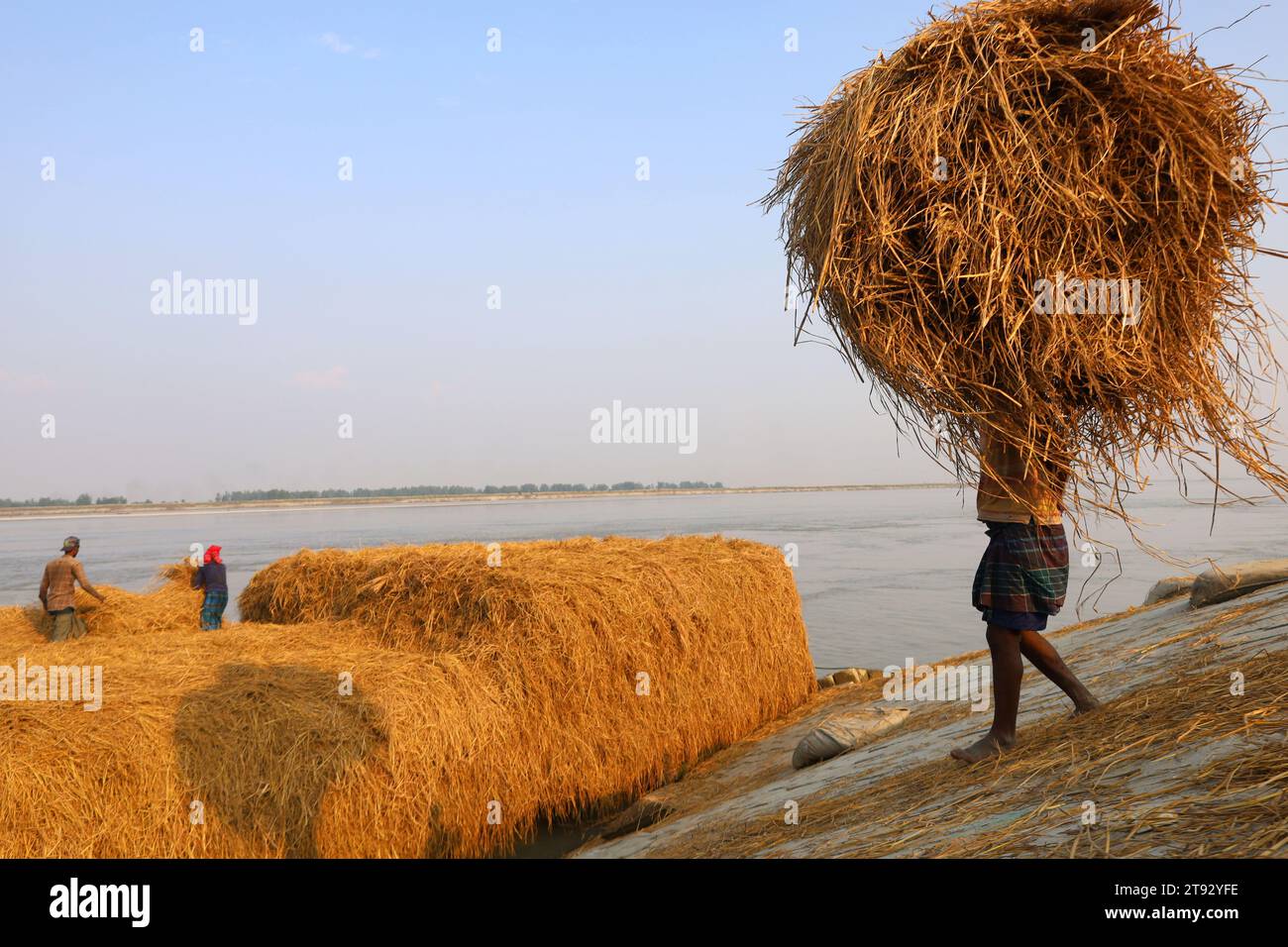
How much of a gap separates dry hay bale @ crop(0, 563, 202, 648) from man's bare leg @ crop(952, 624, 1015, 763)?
9567 mm

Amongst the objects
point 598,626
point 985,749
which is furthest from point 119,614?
point 985,749

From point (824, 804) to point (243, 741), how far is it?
12.4ft

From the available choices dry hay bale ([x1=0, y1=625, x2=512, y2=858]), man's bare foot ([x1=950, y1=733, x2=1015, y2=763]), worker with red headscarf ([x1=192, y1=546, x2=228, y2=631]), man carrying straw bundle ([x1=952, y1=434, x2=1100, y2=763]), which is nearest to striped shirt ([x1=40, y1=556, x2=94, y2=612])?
worker with red headscarf ([x1=192, y1=546, x2=228, y2=631])

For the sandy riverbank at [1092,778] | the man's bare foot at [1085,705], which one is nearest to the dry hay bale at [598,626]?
the sandy riverbank at [1092,778]

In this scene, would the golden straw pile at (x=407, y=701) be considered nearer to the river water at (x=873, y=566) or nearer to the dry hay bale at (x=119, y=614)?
the dry hay bale at (x=119, y=614)

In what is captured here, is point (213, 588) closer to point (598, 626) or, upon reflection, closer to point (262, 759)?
point (598, 626)

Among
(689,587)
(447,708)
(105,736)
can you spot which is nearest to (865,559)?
(689,587)

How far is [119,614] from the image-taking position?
1049 centimetres

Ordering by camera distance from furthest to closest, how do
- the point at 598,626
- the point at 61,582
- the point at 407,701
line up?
the point at 61,582 → the point at 598,626 → the point at 407,701

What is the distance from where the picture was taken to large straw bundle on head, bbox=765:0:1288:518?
9.73 feet

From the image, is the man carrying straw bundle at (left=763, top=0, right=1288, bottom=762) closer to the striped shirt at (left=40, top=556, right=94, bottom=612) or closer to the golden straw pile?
the golden straw pile

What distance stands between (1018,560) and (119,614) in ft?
36.2

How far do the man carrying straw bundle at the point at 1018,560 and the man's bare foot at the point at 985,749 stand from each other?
326 millimetres

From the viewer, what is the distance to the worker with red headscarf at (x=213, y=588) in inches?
427
